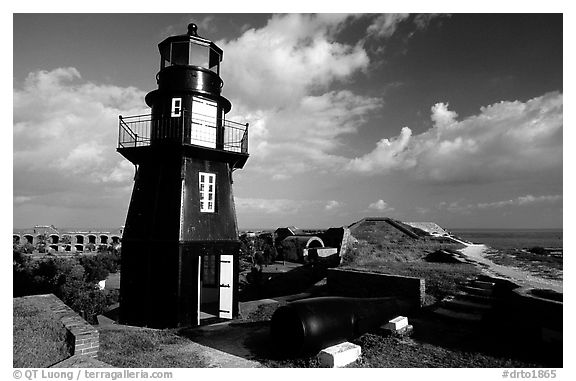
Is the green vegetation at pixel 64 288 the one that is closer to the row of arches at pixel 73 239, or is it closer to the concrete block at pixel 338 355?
the concrete block at pixel 338 355

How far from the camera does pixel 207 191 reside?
479 inches

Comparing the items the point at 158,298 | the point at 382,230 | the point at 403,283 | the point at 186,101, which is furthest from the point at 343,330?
the point at 382,230

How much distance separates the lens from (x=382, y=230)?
26.0 metres

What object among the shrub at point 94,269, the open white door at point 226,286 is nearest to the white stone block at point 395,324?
the open white door at point 226,286

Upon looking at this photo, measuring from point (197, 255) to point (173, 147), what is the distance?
3.70 meters

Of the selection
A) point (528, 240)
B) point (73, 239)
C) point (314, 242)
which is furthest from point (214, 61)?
point (528, 240)

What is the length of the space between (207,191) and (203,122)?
2.46 meters

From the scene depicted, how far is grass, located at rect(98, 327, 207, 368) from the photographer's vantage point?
25.2ft

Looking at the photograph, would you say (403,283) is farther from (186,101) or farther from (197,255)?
(186,101)

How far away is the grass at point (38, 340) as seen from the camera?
23.4ft

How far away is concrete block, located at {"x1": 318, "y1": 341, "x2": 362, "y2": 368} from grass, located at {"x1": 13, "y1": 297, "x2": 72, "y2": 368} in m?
5.45

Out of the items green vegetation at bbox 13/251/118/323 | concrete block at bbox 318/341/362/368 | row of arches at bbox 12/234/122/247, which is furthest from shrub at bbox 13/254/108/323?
row of arches at bbox 12/234/122/247

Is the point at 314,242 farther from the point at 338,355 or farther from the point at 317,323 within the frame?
the point at 338,355
